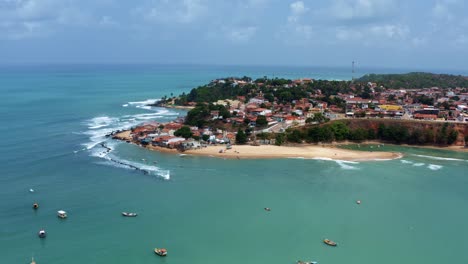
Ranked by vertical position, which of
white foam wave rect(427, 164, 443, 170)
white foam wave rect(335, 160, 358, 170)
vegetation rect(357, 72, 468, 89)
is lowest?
white foam wave rect(335, 160, 358, 170)

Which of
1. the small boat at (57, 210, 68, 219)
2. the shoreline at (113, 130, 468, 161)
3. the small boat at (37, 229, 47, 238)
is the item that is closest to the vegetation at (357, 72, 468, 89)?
the shoreline at (113, 130, 468, 161)

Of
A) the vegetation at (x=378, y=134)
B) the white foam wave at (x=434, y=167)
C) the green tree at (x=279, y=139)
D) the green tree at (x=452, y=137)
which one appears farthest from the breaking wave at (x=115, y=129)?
the green tree at (x=452, y=137)

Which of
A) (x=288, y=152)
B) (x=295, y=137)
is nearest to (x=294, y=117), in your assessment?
(x=295, y=137)

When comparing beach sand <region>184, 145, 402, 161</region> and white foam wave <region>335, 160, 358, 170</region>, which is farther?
beach sand <region>184, 145, 402, 161</region>

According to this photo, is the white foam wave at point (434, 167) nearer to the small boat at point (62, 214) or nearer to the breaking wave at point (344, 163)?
the breaking wave at point (344, 163)

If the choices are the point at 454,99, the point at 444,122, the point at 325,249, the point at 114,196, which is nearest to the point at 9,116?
the point at 114,196

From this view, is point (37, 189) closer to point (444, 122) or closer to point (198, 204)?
point (198, 204)

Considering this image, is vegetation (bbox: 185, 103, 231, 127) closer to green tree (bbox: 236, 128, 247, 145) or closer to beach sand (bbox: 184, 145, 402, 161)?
green tree (bbox: 236, 128, 247, 145)
